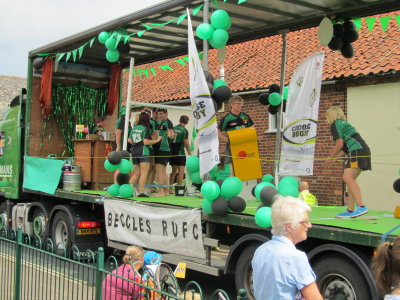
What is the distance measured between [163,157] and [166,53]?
8.12ft

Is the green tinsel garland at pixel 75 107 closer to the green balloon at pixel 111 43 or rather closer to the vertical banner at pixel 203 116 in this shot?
the green balloon at pixel 111 43

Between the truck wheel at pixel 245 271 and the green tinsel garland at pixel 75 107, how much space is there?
6.31m

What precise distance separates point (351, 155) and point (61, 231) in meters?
5.79

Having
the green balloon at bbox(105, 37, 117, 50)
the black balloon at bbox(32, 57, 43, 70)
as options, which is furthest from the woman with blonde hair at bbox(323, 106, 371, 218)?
the black balloon at bbox(32, 57, 43, 70)

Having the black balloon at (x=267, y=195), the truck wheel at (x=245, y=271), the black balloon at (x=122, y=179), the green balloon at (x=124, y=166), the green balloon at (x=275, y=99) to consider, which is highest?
the green balloon at (x=275, y=99)

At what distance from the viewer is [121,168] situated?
8445 mm

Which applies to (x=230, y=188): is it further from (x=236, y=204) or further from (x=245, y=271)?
(x=245, y=271)

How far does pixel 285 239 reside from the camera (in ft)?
9.95

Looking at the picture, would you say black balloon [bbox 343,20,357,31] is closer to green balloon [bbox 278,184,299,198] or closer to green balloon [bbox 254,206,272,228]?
green balloon [bbox 278,184,299,198]

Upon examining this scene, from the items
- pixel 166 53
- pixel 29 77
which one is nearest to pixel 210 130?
pixel 166 53

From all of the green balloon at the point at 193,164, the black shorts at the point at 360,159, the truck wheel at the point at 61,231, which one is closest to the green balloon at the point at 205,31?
the green balloon at the point at 193,164

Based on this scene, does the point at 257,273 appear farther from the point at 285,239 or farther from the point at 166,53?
→ the point at 166,53

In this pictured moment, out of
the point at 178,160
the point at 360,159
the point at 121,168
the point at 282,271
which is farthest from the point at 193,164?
the point at 282,271

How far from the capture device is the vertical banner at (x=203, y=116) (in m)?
6.38
